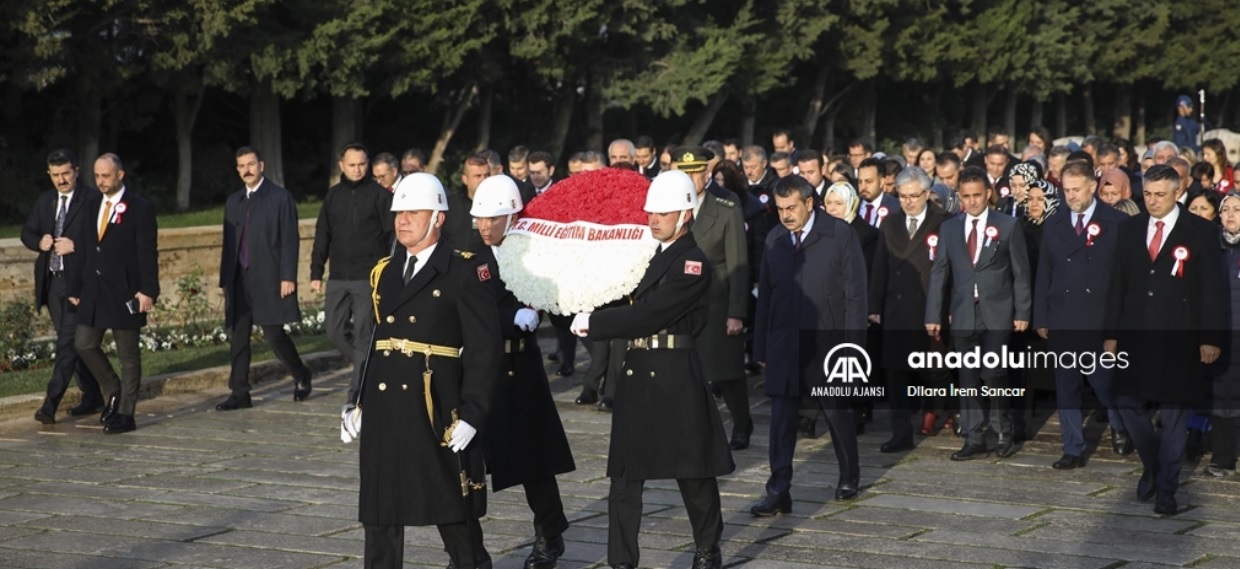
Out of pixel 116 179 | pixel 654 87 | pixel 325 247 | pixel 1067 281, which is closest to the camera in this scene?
pixel 1067 281

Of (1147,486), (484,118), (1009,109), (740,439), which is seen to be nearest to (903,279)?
(740,439)

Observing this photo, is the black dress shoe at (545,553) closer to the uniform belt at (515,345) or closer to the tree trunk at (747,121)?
the uniform belt at (515,345)

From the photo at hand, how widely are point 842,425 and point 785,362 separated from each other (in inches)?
19.1

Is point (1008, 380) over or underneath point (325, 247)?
underneath

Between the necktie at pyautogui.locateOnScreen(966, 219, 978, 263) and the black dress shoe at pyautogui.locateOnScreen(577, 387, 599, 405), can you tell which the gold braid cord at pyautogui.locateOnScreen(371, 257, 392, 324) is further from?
the black dress shoe at pyautogui.locateOnScreen(577, 387, 599, 405)

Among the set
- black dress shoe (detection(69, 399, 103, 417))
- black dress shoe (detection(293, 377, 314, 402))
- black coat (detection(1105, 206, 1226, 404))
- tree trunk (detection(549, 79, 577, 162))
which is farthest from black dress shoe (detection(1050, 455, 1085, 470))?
tree trunk (detection(549, 79, 577, 162))

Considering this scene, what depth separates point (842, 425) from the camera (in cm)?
953

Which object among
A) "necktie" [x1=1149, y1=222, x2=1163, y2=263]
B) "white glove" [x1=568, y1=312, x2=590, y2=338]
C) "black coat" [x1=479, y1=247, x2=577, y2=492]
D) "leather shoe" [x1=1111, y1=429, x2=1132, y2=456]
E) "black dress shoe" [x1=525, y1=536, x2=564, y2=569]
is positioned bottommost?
"black dress shoe" [x1=525, y1=536, x2=564, y2=569]

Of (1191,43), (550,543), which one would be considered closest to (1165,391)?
(550,543)

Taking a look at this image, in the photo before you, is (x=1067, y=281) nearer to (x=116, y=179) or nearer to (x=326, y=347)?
(x=116, y=179)

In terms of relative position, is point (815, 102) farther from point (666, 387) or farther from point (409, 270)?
point (409, 270)

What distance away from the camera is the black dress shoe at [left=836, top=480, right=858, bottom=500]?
31.3 ft

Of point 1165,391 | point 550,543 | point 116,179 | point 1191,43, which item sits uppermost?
point 1191,43

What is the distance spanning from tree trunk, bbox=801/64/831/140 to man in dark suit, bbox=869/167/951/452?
37.6 metres
